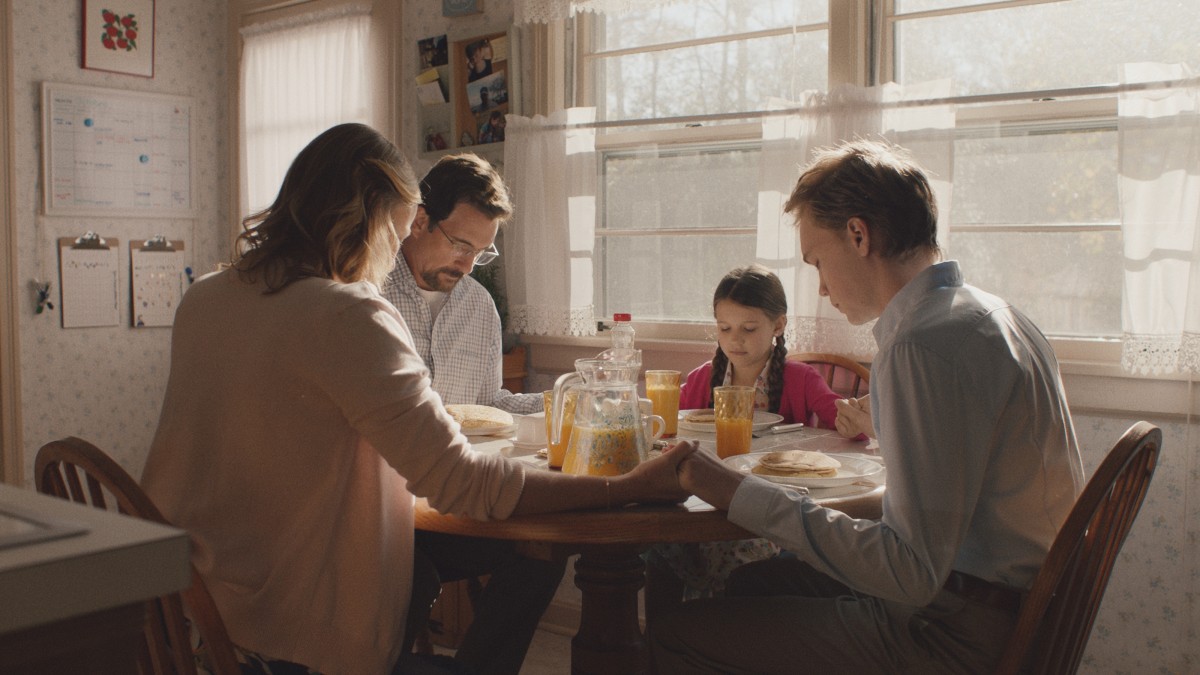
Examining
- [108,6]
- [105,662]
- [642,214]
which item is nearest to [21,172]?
[108,6]

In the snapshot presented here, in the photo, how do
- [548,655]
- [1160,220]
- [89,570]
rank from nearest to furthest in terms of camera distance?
[89,570] < [1160,220] < [548,655]

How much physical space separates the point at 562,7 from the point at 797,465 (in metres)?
2.09

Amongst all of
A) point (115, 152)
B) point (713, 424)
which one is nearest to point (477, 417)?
point (713, 424)

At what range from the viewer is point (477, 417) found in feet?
6.51

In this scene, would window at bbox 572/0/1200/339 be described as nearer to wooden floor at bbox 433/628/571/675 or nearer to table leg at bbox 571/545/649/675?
wooden floor at bbox 433/628/571/675

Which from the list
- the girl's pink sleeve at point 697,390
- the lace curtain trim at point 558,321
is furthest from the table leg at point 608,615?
the lace curtain trim at point 558,321

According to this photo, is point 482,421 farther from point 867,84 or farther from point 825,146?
point 867,84

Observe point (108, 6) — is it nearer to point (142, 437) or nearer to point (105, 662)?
point (142, 437)

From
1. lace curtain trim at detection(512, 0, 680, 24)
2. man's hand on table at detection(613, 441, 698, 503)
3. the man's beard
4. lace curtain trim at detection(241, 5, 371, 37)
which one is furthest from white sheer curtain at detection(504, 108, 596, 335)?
man's hand on table at detection(613, 441, 698, 503)

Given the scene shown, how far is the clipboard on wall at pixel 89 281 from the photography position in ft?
12.5

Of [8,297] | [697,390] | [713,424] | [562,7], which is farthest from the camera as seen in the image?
[8,297]

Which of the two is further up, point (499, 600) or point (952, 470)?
point (952, 470)

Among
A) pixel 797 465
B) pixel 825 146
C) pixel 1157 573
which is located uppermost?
pixel 825 146

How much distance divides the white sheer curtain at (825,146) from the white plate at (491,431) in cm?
96
